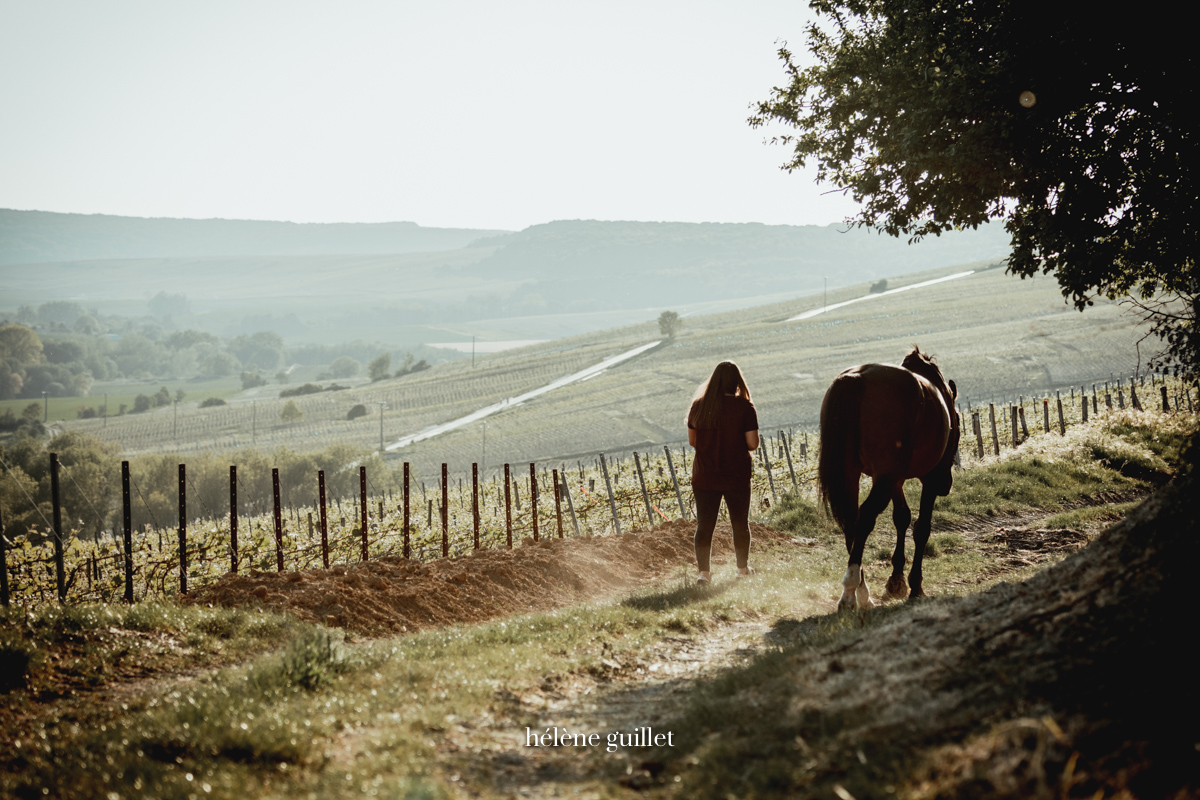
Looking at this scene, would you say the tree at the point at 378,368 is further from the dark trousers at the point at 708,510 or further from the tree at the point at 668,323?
the dark trousers at the point at 708,510

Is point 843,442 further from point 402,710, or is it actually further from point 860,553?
point 402,710

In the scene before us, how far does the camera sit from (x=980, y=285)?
12875 cm

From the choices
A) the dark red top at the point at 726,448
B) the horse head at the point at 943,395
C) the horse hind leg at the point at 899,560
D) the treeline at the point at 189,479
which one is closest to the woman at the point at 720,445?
the dark red top at the point at 726,448

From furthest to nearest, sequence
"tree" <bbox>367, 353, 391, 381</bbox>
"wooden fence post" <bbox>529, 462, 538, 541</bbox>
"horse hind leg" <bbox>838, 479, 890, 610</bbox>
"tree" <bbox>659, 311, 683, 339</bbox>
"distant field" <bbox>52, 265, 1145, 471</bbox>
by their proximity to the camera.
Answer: "tree" <bbox>367, 353, 391, 381</bbox>
"tree" <bbox>659, 311, 683, 339</bbox>
"distant field" <bbox>52, 265, 1145, 471</bbox>
"wooden fence post" <bbox>529, 462, 538, 541</bbox>
"horse hind leg" <bbox>838, 479, 890, 610</bbox>

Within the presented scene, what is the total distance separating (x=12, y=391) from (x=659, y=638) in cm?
A: 19459

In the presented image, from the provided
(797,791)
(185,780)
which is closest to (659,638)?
(797,791)

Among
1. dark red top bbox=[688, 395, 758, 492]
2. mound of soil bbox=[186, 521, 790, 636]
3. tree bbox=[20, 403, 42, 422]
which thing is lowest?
tree bbox=[20, 403, 42, 422]

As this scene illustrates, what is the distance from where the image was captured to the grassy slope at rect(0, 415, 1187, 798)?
11.1 feet

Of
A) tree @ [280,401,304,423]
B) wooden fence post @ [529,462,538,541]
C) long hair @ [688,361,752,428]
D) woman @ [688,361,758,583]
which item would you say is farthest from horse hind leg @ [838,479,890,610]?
tree @ [280,401,304,423]

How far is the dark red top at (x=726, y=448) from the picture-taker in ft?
27.6

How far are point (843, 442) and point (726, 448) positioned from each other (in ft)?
4.71

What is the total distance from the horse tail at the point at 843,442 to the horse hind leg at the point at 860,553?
0.16m

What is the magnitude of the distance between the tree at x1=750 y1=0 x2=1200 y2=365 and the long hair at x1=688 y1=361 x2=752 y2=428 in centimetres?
349

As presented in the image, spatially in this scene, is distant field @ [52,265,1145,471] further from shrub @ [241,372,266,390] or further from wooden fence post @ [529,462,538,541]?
wooden fence post @ [529,462,538,541]
